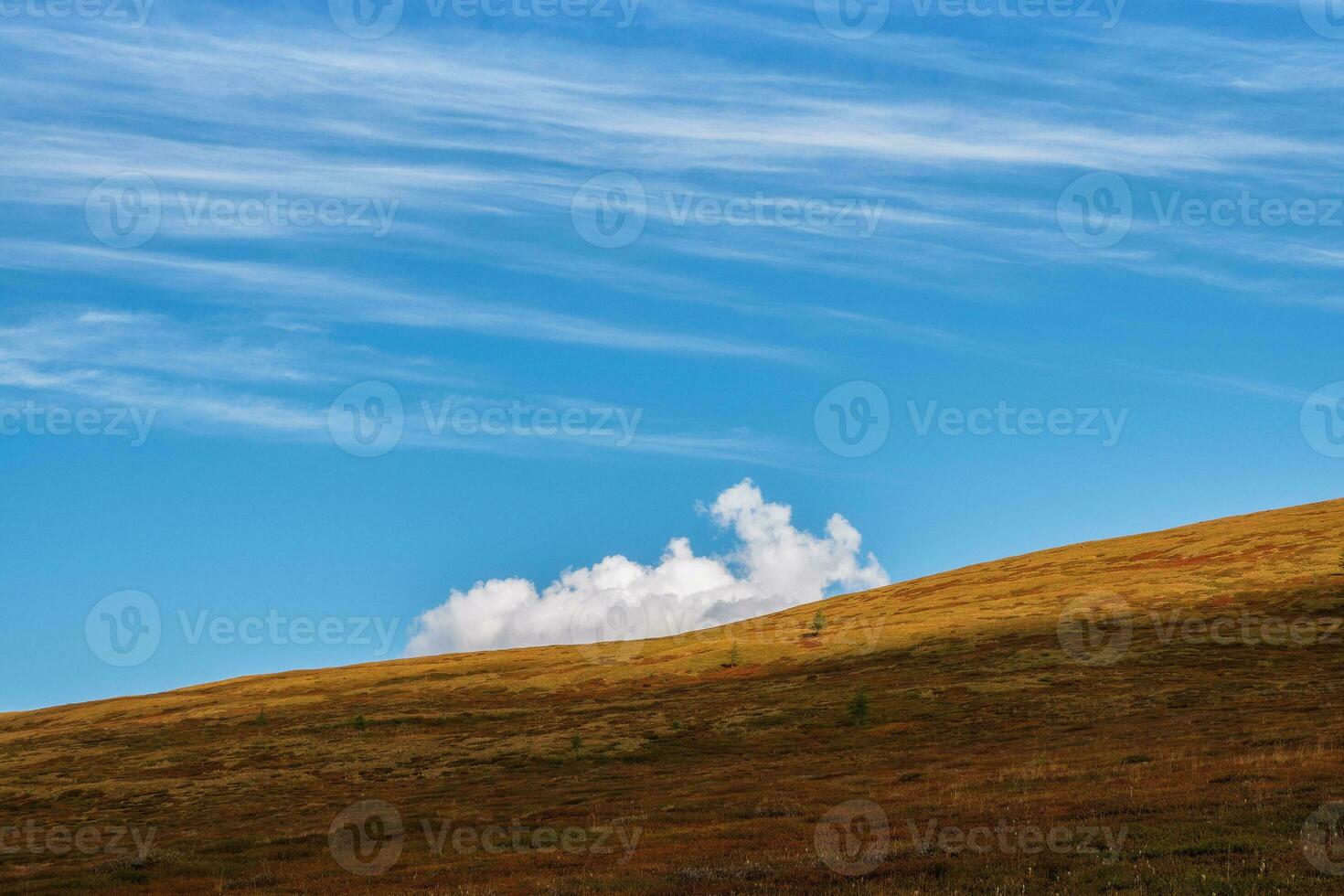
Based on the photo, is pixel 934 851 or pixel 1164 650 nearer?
pixel 934 851

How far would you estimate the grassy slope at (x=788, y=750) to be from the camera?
24.7 metres

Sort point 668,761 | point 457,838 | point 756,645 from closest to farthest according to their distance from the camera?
1. point 457,838
2. point 668,761
3. point 756,645

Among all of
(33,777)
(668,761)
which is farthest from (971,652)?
(33,777)

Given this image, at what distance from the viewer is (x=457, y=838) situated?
39.2 meters

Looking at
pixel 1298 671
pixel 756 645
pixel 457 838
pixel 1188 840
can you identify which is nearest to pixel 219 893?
pixel 457 838

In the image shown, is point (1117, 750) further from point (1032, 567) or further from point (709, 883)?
point (1032, 567)

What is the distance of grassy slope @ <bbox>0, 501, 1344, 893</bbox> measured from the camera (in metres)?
24.7

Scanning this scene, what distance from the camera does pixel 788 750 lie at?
61.7 metres

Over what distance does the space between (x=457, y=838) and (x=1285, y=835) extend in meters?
28.8

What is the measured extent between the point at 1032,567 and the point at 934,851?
132 meters

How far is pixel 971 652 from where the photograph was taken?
8875cm

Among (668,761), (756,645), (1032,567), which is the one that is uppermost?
(1032,567)

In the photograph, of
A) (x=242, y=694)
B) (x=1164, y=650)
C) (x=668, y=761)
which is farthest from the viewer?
(x=242, y=694)

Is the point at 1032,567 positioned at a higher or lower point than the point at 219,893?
higher
